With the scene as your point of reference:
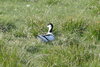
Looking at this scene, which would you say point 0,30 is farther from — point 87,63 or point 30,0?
point 30,0

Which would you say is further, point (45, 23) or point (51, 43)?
point (45, 23)

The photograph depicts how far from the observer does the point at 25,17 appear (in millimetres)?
10953

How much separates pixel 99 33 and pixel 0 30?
104 inches

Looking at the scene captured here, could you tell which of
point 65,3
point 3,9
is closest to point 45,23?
point 3,9

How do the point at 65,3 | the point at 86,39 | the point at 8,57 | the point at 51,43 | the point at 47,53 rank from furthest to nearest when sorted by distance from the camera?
the point at 65,3, the point at 86,39, the point at 51,43, the point at 47,53, the point at 8,57

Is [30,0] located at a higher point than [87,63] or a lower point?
higher

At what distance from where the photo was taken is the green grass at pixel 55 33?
293 inches

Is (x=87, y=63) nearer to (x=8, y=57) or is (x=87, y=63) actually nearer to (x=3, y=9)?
(x=8, y=57)

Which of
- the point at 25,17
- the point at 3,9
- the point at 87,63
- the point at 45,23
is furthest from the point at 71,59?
the point at 3,9

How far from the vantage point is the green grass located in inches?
293

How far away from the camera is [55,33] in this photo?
33.2 feet

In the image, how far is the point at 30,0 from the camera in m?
13.3

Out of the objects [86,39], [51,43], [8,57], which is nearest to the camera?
[8,57]

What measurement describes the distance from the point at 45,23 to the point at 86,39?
4.47 ft
